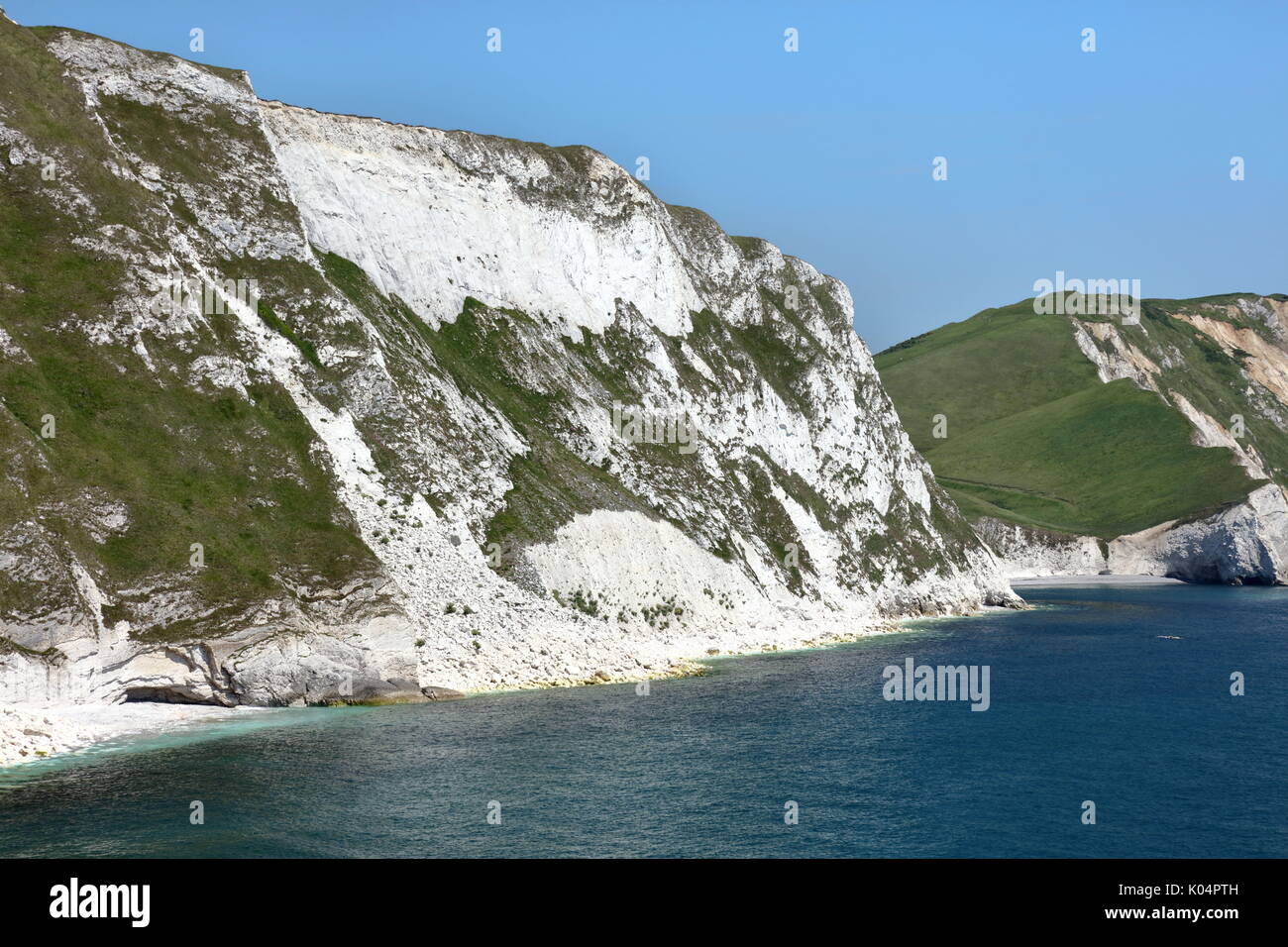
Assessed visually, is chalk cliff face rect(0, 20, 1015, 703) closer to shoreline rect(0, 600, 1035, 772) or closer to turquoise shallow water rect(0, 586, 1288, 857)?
shoreline rect(0, 600, 1035, 772)

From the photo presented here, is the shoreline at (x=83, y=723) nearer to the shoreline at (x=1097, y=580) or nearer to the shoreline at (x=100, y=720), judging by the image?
the shoreline at (x=100, y=720)

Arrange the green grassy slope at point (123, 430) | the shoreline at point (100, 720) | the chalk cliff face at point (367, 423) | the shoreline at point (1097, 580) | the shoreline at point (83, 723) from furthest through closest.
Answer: the shoreline at point (1097, 580) → the chalk cliff face at point (367, 423) → the green grassy slope at point (123, 430) → the shoreline at point (100, 720) → the shoreline at point (83, 723)

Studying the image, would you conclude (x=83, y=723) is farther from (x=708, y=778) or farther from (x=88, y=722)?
(x=708, y=778)

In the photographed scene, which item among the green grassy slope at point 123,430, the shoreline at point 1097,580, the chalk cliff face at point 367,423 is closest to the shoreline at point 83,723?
the chalk cliff face at point 367,423

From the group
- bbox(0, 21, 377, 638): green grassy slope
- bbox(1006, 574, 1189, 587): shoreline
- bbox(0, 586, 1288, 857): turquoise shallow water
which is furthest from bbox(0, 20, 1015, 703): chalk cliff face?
bbox(1006, 574, 1189, 587): shoreline

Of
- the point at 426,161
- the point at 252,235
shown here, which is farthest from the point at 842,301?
the point at 252,235
